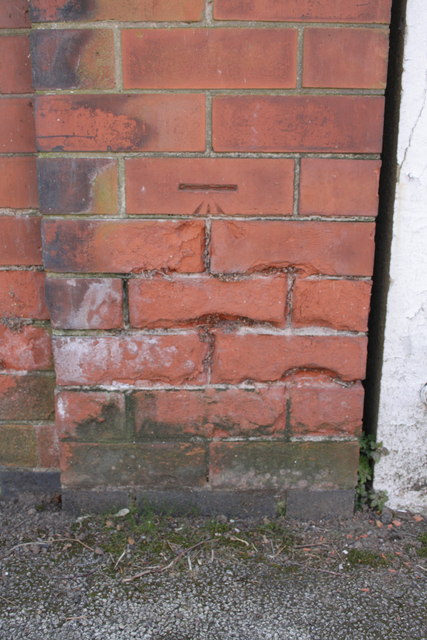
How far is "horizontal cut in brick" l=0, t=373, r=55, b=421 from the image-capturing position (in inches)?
58.6

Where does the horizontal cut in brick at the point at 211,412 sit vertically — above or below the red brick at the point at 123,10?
below

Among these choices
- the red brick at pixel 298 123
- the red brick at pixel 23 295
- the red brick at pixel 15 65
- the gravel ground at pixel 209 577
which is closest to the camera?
the gravel ground at pixel 209 577

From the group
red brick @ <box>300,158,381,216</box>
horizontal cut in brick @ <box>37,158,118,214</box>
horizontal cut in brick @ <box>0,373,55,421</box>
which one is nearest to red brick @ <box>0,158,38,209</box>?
horizontal cut in brick @ <box>37,158,118,214</box>

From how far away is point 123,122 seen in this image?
48.2 inches

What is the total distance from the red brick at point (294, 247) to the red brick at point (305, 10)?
0.43 meters

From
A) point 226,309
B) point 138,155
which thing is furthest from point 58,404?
point 138,155

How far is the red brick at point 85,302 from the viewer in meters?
1.30

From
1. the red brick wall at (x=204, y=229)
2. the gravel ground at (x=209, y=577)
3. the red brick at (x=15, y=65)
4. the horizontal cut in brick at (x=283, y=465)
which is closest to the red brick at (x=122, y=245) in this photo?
the red brick wall at (x=204, y=229)

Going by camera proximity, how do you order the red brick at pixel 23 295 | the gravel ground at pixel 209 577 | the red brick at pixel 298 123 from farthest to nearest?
the red brick at pixel 23 295
the red brick at pixel 298 123
the gravel ground at pixel 209 577

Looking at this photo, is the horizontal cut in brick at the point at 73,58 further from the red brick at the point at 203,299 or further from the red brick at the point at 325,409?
the red brick at the point at 325,409

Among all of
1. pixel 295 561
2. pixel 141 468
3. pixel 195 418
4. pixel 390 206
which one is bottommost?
pixel 295 561

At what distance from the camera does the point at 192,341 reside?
1.33m

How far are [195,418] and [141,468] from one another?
0.20m

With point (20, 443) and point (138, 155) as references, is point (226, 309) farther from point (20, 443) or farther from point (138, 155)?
point (20, 443)
